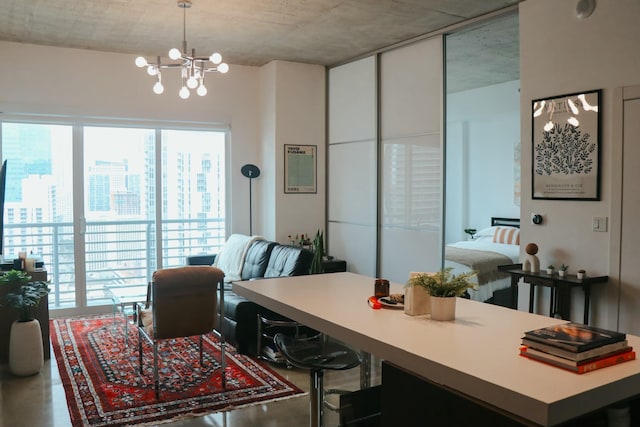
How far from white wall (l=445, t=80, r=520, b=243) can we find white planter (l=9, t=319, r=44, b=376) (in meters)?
3.42

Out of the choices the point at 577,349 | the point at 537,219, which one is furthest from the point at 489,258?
the point at 577,349

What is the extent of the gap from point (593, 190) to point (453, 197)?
4.89 ft

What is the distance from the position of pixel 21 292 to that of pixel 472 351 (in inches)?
134

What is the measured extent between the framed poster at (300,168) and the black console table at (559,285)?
120 inches

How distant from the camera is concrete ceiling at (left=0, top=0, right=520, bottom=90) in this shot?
433 cm

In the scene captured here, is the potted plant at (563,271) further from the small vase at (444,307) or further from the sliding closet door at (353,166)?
the sliding closet door at (353,166)

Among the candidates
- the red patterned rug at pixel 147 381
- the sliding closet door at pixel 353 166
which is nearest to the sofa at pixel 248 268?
the red patterned rug at pixel 147 381

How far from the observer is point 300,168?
6.49 m

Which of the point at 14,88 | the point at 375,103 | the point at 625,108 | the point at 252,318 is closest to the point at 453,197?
the point at 375,103

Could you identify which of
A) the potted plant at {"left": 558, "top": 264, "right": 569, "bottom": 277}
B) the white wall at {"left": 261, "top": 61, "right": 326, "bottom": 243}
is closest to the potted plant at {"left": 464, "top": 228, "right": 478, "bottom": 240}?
the potted plant at {"left": 558, "top": 264, "right": 569, "bottom": 277}

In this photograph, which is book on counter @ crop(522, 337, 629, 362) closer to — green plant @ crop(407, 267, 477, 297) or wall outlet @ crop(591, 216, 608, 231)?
green plant @ crop(407, 267, 477, 297)

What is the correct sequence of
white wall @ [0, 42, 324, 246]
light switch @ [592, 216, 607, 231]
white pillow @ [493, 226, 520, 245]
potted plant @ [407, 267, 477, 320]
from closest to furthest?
1. potted plant @ [407, 267, 477, 320]
2. light switch @ [592, 216, 607, 231]
3. white pillow @ [493, 226, 520, 245]
4. white wall @ [0, 42, 324, 246]

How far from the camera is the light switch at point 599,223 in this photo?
360cm

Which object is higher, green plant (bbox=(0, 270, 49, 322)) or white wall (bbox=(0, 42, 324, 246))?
white wall (bbox=(0, 42, 324, 246))
